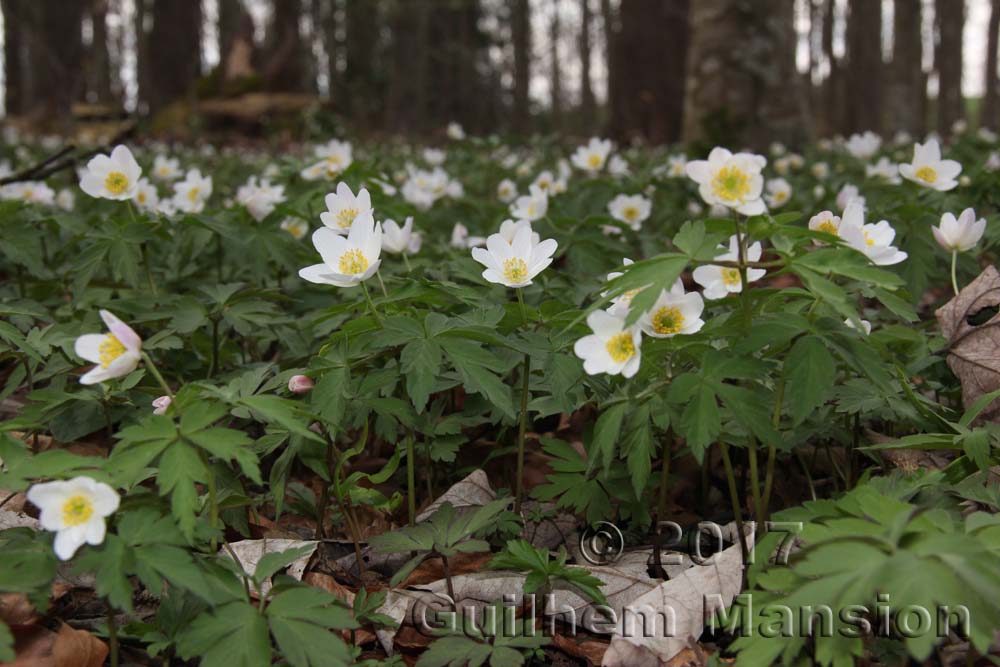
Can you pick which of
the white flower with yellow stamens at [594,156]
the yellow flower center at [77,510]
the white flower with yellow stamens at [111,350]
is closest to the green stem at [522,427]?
the white flower with yellow stamens at [111,350]

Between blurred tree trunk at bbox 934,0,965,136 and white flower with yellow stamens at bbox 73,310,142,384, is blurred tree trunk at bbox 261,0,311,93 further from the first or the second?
white flower with yellow stamens at bbox 73,310,142,384

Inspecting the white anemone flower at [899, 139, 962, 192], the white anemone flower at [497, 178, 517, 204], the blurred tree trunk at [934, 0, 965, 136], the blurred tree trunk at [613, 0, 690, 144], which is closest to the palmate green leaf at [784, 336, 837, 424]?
the white anemone flower at [899, 139, 962, 192]

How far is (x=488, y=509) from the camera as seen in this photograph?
6.73ft

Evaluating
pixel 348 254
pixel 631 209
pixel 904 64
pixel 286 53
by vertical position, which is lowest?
pixel 631 209

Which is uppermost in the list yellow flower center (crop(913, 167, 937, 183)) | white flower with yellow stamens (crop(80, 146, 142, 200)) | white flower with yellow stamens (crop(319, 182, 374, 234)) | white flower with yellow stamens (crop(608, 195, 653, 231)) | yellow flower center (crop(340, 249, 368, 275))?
white flower with yellow stamens (crop(80, 146, 142, 200))

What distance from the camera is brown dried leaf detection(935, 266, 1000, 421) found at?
232cm

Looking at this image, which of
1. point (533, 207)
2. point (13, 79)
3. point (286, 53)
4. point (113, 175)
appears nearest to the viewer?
point (113, 175)

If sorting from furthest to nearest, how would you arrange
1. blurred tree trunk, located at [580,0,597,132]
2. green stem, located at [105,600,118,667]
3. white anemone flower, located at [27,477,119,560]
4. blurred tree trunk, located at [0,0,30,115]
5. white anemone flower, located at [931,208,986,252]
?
blurred tree trunk, located at [580,0,597,132], blurred tree trunk, located at [0,0,30,115], white anemone flower, located at [931,208,986,252], green stem, located at [105,600,118,667], white anemone flower, located at [27,477,119,560]

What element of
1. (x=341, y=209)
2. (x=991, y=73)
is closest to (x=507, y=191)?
(x=341, y=209)

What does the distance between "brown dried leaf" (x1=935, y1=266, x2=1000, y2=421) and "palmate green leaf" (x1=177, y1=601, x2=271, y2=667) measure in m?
1.91

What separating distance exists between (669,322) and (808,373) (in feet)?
1.03

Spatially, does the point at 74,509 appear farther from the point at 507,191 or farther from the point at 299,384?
the point at 507,191

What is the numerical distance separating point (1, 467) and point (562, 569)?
4.14ft

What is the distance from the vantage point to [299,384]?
2086mm
